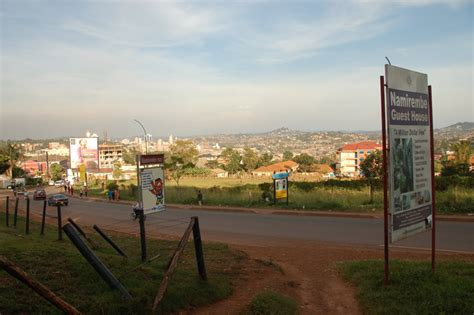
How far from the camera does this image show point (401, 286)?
21.7 ft

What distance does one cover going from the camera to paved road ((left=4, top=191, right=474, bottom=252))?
13.1 metres

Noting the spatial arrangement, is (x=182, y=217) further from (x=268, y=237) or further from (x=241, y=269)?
(x=241, y=269)

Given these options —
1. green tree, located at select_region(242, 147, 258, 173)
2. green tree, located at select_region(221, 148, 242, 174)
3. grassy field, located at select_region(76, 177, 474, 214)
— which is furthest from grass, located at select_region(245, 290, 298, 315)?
green tree, located at select_region(242, 147, 258, 173)

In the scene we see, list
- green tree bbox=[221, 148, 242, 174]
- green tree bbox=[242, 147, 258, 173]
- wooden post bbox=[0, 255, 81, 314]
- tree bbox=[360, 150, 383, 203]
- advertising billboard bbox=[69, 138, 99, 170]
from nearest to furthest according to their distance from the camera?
wooden post bbox=[0, 255, 81, 314], tree bbox=[360, 150, 383, 203], advertising billboard bbox=[69, 138, 99, 170], green tree bbox=[221, 148, 242, 174], green tree bbox=[242, 147, 258, 173]

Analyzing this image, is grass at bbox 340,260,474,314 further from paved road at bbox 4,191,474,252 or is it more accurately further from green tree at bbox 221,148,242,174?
green tree at bbox 221,148,242,174

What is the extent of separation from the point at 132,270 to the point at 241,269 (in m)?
2.60

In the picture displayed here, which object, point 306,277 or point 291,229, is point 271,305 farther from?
point 291,229

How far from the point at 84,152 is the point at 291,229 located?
6187cm

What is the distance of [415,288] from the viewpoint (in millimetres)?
6441

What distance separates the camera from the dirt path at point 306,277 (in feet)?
20.5

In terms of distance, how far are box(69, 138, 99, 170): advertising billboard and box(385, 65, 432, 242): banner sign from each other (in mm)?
69412

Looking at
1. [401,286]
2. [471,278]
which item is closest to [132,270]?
[401,286]

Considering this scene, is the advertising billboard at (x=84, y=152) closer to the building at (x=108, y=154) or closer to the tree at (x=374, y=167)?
the tree at (x=374, y=167)

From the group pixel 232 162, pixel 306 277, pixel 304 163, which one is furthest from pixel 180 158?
pixel 304 163
